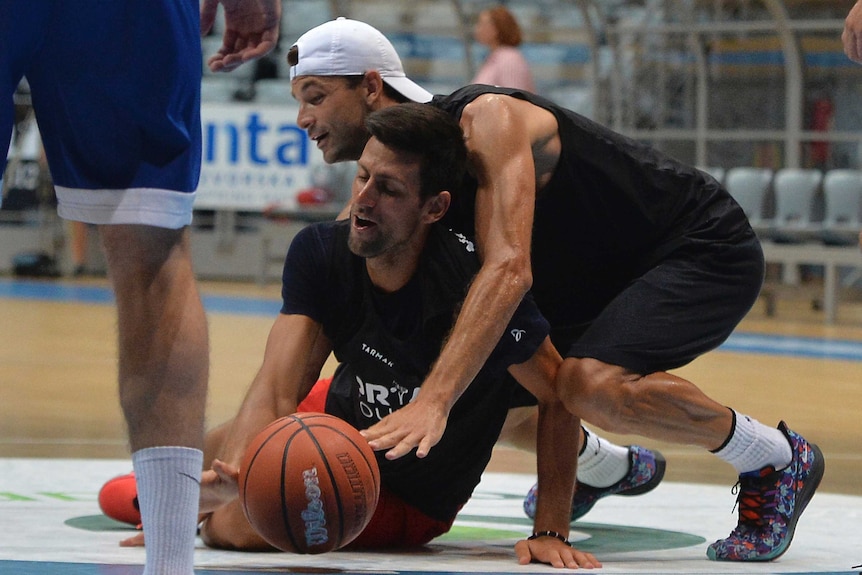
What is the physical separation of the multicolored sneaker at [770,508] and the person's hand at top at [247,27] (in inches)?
65.5

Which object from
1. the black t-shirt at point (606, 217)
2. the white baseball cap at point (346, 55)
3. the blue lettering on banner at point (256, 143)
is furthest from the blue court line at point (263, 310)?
the black t-shirt at point (606, 217)

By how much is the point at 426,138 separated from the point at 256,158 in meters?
10.9

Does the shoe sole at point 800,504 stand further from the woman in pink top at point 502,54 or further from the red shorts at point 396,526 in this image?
the woman in pink top at point 502,54

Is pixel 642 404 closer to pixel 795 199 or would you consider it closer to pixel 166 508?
pixel 166 508

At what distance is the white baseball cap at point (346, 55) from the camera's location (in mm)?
3609

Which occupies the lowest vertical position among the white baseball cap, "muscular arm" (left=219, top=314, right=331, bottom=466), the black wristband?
the black wristband

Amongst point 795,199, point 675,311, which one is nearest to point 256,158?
point 795,199

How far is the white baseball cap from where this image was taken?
11.8ft

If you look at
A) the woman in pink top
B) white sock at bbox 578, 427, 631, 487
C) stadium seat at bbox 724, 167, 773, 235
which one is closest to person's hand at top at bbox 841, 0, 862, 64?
white sock at bbox 578, 427, 631, 487

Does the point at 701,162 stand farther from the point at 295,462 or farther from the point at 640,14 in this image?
the point at 295,462

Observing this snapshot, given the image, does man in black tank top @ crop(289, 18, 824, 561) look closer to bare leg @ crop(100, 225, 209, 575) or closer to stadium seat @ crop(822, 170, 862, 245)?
bare leg @ crop(100, 225, 209, 575)

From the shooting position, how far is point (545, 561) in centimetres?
324

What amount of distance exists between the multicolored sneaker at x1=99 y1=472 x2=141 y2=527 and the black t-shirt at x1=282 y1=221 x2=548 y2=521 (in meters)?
0.58

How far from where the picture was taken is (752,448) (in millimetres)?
3502
